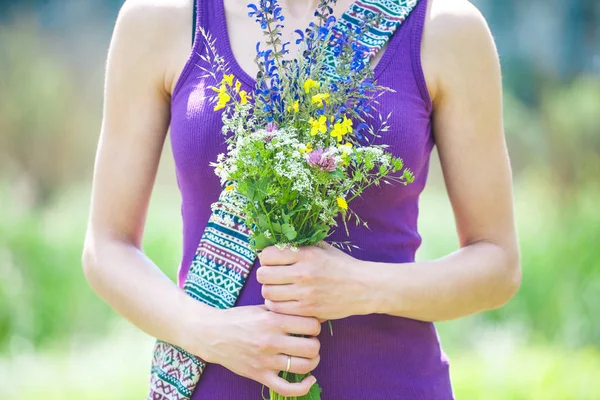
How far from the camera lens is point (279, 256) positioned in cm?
167

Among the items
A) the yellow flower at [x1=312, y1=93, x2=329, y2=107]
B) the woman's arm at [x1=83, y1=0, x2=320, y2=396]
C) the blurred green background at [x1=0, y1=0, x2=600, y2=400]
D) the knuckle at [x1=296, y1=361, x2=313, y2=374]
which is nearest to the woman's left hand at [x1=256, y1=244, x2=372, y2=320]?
the knuckle at [x1=296, y1=361, x2=313, y2=374]

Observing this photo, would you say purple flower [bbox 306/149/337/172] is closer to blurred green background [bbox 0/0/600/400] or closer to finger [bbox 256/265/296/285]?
finger [bbox 256/265/296/285]

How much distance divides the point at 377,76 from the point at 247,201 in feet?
1.70

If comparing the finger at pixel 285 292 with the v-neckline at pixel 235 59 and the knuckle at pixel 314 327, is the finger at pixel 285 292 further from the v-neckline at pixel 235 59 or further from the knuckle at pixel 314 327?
the v-neckline at pixel 235 59

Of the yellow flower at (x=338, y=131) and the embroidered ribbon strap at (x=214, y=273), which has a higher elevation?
the yellow flower at (x=338, y=131)

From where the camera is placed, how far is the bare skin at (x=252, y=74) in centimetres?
188

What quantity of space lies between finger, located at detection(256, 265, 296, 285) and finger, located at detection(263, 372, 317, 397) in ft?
0.69

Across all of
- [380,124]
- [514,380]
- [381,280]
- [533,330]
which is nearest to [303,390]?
[381,280]

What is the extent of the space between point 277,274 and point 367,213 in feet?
1.14

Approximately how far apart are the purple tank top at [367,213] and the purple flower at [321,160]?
0.42m

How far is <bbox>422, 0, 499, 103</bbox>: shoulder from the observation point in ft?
6.42

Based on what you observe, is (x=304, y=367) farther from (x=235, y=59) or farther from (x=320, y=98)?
(x=235, y=59)

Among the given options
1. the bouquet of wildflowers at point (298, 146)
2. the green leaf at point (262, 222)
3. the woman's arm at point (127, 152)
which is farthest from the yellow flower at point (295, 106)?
the woman's arm at point (127, 152)

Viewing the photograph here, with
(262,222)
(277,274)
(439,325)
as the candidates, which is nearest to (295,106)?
(262,222)
